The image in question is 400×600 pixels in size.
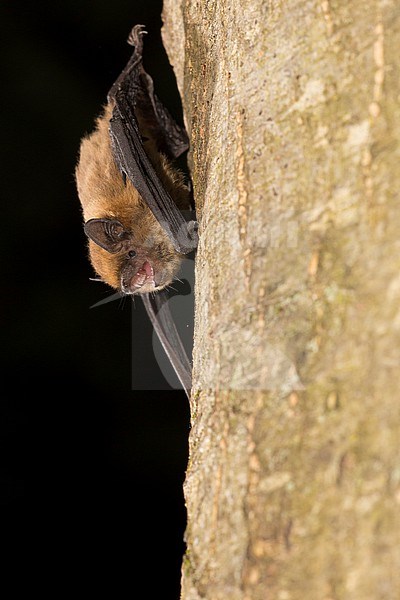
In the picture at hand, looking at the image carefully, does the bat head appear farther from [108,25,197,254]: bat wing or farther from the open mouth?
[108,25,197,254]: bat wing

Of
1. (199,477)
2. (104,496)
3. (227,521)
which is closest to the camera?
(227,521)

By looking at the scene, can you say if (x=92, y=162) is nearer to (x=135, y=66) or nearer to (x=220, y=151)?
(x=135, y=66)

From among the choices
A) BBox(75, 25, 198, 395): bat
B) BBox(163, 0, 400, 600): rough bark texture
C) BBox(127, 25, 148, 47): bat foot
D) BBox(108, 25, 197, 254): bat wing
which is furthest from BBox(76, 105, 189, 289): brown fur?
BBox(163, 0, 400, 600): rough bark texture

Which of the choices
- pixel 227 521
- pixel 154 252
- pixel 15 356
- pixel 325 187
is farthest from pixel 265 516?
pixel 15 356

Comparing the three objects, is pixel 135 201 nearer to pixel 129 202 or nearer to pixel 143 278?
pixel 129 202

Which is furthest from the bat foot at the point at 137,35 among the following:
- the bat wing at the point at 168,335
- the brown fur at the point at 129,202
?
the bat wing at the point at 168,335

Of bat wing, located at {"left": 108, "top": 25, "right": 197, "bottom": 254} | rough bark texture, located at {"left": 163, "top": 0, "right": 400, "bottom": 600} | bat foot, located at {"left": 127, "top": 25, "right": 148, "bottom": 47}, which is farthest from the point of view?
bat foot, located at {"left": 127, "top": 25, "right": 148, "bottom": 47}

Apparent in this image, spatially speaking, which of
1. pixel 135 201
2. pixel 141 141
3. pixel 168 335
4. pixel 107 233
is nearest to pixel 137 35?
pixel 141 141
